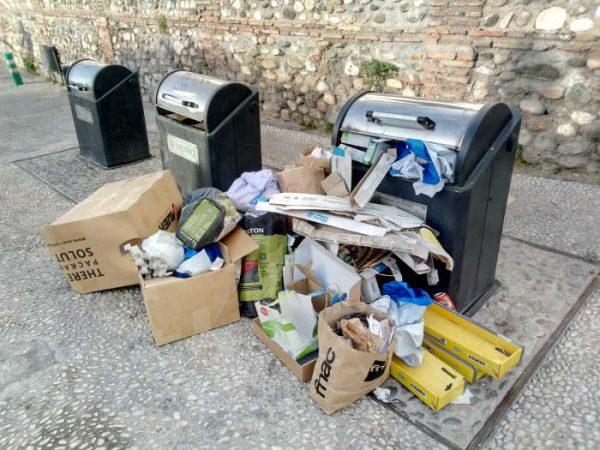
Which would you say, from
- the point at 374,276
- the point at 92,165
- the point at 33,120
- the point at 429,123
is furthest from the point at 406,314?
the point at 33,120

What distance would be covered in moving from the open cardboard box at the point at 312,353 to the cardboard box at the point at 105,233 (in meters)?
0.93

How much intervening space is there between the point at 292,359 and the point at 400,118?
1.37 metres

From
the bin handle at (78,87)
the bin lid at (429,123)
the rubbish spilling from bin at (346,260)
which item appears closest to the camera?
the rubbish spilling from bin at (346,260)

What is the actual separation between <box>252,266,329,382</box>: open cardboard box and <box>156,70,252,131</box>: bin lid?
1.56 meters

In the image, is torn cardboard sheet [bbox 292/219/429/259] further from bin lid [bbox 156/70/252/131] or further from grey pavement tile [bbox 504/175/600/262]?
grey pavement tile [bbox 504/175/600/262]

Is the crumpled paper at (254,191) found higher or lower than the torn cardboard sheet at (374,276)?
higher

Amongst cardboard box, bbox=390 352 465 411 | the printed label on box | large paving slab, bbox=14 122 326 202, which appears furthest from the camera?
large paving slab, bbox=14 122 326 202

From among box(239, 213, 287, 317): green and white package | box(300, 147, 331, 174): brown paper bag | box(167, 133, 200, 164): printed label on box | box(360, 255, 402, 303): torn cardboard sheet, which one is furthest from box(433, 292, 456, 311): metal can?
box(167, 133, 200, 164): printed label on box

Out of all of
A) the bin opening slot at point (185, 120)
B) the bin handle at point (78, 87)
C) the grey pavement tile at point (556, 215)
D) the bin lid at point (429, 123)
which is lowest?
the grey pavement tile at point (556, 215)

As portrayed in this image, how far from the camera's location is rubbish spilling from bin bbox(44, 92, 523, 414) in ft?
7.27

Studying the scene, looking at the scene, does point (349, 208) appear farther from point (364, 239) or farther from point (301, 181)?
point (301, 181)

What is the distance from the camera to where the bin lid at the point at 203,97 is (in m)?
3.58

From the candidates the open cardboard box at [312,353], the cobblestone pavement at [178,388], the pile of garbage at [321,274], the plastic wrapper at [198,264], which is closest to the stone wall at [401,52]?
the cobblestone pavement at [178,388]

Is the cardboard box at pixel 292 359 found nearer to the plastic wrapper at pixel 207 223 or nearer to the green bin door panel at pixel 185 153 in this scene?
the plastic wrapper at pixel 207 223
